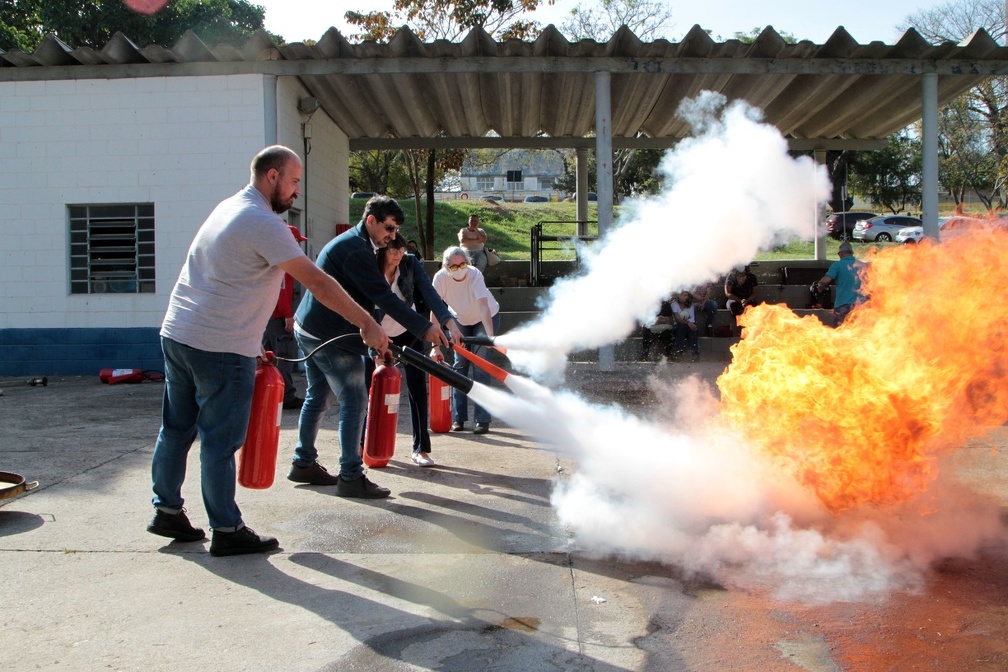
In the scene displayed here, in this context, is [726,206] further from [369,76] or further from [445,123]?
[445,123]

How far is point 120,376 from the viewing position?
11.3 meters

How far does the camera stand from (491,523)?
16.0 feet

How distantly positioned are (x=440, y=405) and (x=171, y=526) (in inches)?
128

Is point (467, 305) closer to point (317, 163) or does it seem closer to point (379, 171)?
point (317, 163)

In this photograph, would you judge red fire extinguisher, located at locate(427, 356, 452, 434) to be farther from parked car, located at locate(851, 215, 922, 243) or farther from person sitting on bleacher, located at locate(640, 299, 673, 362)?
parked car, located at locate(851, 215, 922, 243)

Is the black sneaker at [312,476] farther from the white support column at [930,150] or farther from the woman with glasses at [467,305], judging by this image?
the white support column at [930,150]

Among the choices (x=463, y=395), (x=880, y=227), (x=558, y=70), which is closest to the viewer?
(x=463, y=395)

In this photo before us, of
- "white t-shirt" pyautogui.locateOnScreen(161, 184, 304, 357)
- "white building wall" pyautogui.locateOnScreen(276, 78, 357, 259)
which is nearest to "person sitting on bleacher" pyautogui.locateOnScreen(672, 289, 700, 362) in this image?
"white building wall" pyautogui.locateOnScreen(276, 78, 357, 259)

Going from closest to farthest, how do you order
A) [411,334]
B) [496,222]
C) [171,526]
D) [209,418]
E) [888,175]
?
[209,418]
[171,526]
[411,334]
[888,175]
[496,222]

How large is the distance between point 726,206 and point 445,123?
378 inches

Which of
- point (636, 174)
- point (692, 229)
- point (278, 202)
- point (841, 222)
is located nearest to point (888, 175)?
point (841, 222)

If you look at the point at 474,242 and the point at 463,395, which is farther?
the point at 474,242

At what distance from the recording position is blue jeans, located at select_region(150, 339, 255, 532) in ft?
13.3

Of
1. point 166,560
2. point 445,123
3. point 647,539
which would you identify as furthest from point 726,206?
point 445,123
